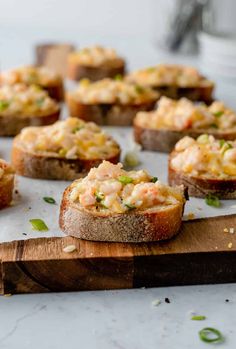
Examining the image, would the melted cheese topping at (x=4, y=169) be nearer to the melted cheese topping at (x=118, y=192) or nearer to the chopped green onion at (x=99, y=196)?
the melted cheese topping at (x=118, y=192)

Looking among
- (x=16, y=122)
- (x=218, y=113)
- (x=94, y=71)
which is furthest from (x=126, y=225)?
(x=94, y=71)

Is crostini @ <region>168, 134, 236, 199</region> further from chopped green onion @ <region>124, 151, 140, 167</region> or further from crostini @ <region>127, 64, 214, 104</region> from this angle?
crostini @ <region>127, 64, 214, 104</region>

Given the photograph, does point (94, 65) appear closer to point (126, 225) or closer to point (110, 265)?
point (126, 225)

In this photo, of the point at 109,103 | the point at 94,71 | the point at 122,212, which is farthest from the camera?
the point at 94,71

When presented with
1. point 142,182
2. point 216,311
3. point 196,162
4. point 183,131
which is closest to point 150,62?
point 183,131

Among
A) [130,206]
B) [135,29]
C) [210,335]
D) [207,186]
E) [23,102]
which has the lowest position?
[135,29]

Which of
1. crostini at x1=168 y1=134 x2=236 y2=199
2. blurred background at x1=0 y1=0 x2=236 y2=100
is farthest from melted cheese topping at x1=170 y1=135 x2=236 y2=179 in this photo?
blurred background at x1=0 y1=0 x2=236 y2=100
